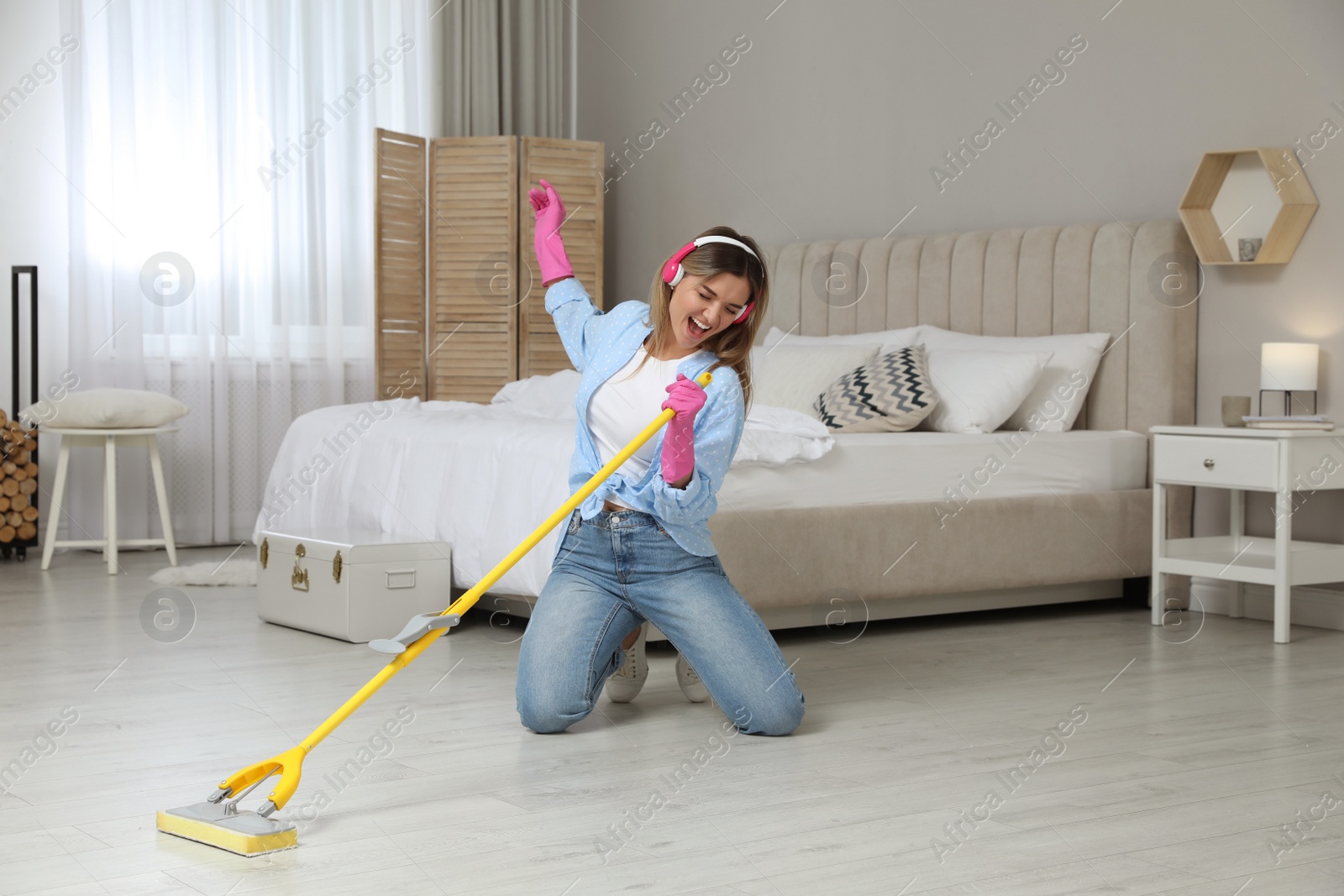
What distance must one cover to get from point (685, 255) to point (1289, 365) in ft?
6.68

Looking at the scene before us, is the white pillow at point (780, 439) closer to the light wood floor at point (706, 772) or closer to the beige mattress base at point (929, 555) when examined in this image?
the beige mattress base at point (929, 555)

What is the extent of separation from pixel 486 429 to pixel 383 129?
246cm

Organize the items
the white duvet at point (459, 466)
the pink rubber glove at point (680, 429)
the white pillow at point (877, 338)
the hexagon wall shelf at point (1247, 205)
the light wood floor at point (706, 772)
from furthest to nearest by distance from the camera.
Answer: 1. the white pillow at point (877, 338)
2. the hexagon wall shelf at point (1247, 205)
3. the white duvet at point (459, 466)
4. the pink rubber glove at point (680, 429)
5. the light wood floor at point (706, 772)

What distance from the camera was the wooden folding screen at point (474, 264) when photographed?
5.66 m

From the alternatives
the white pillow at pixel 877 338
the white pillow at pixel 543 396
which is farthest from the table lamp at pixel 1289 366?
the white pillow at pixel 543 396

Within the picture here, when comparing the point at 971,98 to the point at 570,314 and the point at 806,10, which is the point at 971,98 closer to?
the point at 806,10

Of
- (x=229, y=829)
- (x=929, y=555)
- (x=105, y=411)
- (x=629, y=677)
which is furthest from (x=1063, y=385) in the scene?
(x=105, y=411)

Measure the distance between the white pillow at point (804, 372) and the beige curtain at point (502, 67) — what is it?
2.33m

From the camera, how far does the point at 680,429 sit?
7.25ft

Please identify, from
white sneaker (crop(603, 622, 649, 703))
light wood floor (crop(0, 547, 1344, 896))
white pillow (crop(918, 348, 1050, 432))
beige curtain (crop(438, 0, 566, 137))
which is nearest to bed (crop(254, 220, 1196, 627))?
white pillow (crop(918, 348, 1050, 432))

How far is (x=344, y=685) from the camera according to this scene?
2820 mm

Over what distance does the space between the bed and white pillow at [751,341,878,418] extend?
0.41 metres

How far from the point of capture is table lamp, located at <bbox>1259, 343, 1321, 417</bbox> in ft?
11.6

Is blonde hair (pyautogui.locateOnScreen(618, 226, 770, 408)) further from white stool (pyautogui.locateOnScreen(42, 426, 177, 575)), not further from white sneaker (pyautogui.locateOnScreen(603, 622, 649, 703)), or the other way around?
white stool (pyautogui.locateOnScreen(42, 426, 177, 575))
